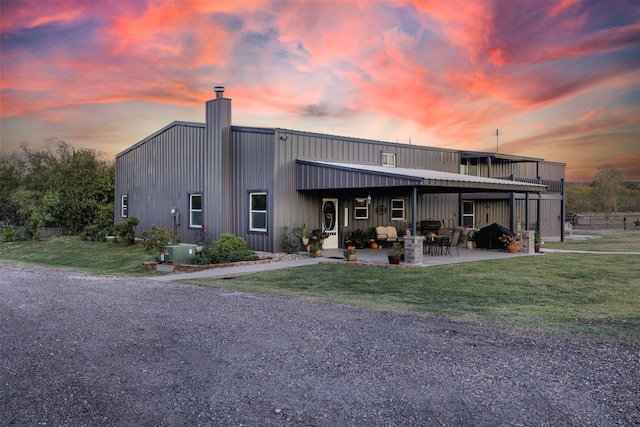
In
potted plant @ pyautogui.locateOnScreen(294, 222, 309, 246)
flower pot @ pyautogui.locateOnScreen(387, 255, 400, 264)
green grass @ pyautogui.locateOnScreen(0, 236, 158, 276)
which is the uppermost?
potted plant @ pyautogui.locateOnScreen(294, 222, 309, 246)

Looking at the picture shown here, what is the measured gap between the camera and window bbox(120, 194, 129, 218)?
2514cm

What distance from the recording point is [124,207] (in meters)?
25.6

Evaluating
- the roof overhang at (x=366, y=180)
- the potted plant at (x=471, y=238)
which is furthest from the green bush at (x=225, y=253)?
the potted plant at (x=471, y=238)

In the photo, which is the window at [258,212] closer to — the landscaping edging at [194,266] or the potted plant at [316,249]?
the potted plant at [316,249]

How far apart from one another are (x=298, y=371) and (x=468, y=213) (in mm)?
20905

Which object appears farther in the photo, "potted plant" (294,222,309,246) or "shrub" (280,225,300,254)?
"potted plant" (294,222,309,246)

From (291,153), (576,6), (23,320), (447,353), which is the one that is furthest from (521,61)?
(23,320)

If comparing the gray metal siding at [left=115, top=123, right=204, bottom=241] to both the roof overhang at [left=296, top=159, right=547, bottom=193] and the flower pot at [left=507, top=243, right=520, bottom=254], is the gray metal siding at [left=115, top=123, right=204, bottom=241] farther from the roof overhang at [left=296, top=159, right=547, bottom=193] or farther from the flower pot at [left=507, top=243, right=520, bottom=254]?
the flower pot at [left=507, top=243, right=520, bottom=254]

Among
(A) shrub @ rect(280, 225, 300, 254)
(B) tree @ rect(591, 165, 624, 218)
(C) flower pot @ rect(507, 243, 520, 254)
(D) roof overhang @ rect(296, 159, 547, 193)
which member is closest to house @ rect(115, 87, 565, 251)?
(D) roof overhang @ rect(296, 159, 547, 193)

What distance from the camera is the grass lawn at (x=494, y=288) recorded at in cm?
764

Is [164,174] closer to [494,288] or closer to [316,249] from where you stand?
[316,249]

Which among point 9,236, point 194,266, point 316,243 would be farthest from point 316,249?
point 9,236

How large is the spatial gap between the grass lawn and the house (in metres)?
2.51

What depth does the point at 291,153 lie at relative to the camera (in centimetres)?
1711
